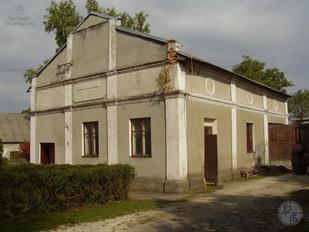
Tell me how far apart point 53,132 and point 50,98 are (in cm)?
188

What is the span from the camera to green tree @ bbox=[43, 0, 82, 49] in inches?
1297

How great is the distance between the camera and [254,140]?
23.0 m

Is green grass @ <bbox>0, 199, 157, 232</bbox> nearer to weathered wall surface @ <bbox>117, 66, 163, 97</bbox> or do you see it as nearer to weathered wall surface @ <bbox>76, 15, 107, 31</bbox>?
weathered wall surface @ <bbox>117, 66, 163, 97</bbox>

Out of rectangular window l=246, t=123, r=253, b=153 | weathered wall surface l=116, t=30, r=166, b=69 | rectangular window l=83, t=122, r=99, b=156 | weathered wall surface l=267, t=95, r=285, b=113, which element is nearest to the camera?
weathered wall surface l=116, t=30, r=166, b=69

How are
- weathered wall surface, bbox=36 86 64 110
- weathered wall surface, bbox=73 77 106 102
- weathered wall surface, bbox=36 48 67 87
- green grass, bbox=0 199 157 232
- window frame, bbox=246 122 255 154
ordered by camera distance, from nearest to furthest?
green grass, bbox=0 199 157 232 < weathered wall surface, bbox=73 77 106 102 < weathered wall surface, bbox=36 86 64 110 < weathered wall surface, bbox=36 48 67 87 < window frame, bbox=246 122 255 154

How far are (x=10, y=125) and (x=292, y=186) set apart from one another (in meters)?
38.0

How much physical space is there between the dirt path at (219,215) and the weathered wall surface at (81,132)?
20.0ft

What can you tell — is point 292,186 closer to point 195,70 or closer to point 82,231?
point 195,70

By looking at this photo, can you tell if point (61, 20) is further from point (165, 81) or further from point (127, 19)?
point (165, 81)

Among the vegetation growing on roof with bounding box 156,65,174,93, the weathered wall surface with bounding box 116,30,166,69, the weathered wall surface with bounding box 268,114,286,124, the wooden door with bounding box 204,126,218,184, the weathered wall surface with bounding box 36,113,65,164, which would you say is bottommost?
the wooden door with bounding box 204,126,218,184

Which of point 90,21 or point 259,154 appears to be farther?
point 259,154

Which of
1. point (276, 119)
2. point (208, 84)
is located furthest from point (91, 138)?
point (276, 119)

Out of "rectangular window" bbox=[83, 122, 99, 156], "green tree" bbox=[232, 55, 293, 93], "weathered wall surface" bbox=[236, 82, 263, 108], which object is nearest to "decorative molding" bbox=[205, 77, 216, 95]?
"weathered wall surface" bbox=[236, 82, 263, 108]

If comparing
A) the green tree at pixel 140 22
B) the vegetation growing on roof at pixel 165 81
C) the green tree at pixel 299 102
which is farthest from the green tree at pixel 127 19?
the green tree at pixel 299 102
